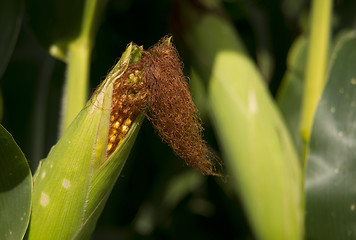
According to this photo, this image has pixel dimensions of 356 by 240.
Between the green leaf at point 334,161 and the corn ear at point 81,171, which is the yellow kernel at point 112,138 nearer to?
the corn ear at point 81,171

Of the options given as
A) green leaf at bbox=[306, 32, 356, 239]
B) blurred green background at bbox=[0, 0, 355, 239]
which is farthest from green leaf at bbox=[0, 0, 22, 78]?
green leaf at bbox=[306, 32, 356, 239]

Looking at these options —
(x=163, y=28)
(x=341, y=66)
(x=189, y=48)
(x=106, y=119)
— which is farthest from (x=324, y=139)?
(x=163, y=28)

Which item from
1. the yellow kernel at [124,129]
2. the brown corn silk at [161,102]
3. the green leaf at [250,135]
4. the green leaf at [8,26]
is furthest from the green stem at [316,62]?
the green leaf at [8,26]

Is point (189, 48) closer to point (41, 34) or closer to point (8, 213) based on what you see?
point (41, 34)

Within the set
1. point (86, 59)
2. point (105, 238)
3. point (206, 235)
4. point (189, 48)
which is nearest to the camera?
point (86, 59)

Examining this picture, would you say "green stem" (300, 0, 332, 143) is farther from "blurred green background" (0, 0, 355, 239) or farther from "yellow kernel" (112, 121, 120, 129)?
"yellow kernel" (112, 121, 120, 129)

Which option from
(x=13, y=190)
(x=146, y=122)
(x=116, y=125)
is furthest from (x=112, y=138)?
(x=146, y=122)

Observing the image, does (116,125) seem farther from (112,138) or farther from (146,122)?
(146,122)
